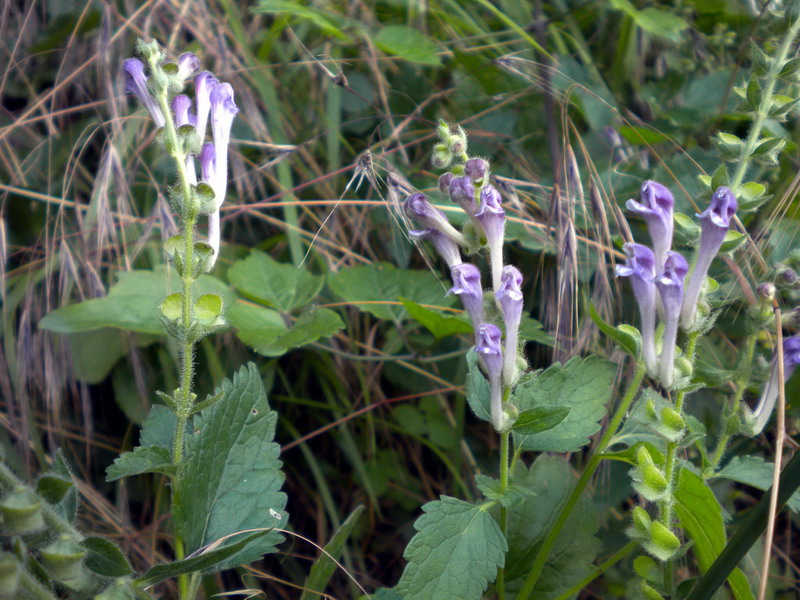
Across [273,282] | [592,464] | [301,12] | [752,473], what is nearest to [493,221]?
[592,464]

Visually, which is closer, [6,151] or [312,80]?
[6,151]

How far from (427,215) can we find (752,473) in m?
0.69

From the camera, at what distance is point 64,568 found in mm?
828

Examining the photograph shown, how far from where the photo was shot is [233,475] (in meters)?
1.08

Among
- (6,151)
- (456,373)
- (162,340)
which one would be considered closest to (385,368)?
(456,373)

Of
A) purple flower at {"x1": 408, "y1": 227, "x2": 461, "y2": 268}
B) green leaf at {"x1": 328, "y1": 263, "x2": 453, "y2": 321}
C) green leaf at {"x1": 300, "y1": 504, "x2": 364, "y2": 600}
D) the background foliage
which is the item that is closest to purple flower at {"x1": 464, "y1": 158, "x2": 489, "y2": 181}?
purple flower at {"x1": 408, "y1": 227, "x2": 461, "y2": 268}

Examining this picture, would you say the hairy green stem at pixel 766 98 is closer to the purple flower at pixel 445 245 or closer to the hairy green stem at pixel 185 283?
the purple flower at pixel 445 245

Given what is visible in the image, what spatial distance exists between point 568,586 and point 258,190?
153cm

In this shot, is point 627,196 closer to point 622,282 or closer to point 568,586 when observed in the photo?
point 622,282

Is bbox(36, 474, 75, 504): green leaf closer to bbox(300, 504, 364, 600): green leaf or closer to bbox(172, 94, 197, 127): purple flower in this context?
bbox(300, 504, 364, 600): green leaf

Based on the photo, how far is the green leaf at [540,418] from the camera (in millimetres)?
979

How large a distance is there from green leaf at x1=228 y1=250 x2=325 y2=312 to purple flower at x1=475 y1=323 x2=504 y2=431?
76 cm

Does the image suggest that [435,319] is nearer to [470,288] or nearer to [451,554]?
[470,288]

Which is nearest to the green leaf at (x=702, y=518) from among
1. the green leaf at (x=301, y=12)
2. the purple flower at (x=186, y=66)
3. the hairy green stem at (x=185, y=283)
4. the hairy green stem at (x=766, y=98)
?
the hairy green stem at (x=766, y=98)
